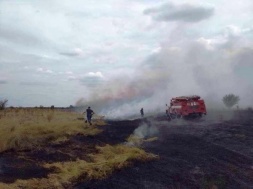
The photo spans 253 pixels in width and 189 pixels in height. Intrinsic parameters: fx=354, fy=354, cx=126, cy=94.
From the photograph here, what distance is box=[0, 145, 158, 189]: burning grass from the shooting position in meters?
12.3

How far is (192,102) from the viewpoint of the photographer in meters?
41.4

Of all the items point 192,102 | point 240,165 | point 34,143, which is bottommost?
point 240,165

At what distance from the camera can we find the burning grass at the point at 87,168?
12266 mm

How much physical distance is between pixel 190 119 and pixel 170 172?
→ 90.4 feet

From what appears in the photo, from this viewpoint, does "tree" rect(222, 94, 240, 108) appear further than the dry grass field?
Yes

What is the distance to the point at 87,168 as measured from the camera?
14.0 metres

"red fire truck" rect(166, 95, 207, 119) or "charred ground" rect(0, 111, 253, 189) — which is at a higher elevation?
"red fire truck" rect(166, 95, 207, 119)

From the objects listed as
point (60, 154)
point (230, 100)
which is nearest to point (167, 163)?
point (60, 154)

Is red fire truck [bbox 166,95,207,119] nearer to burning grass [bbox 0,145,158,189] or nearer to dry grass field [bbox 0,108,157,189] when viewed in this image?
dry grass field [bbox 0,108,157,189]

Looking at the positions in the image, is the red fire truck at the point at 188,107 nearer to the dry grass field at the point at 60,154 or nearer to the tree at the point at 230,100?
the dry grass field at the point at 60,154

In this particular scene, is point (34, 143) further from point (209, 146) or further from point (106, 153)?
point (209, 146)

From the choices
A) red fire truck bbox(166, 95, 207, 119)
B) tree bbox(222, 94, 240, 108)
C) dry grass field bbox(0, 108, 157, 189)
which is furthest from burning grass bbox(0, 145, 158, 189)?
tree bbox(222, 94, 240, 108)

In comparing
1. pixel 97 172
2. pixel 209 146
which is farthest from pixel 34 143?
pixel 209 146

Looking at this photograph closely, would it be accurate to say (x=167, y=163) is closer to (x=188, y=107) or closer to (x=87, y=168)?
(x=87, y=168)
